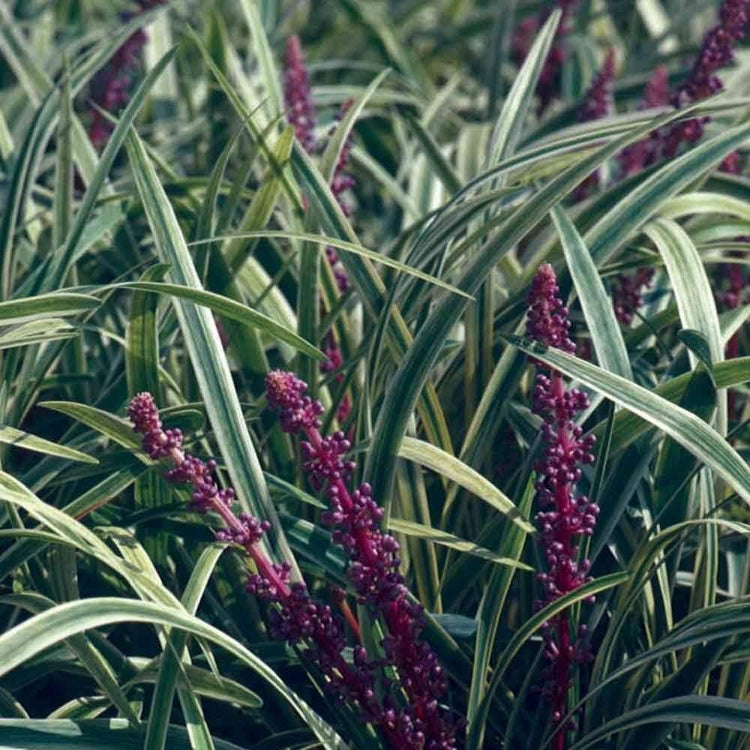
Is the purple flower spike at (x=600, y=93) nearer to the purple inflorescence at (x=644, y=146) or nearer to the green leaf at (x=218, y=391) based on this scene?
the purple inflorescence at (x=644, y=146)

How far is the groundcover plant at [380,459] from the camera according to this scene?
1595mm

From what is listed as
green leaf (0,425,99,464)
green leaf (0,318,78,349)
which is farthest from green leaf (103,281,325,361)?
green leaf (0,425,99,464)

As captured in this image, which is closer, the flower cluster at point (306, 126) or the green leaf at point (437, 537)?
the green leaf at point (437, 537)

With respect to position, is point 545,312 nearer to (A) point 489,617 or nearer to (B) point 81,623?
(A) point 489,617

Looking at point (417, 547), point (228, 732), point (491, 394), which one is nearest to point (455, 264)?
point (491, 394)

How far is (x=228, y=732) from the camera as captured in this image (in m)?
2.02

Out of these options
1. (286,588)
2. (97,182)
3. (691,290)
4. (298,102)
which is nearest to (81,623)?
(286,588)

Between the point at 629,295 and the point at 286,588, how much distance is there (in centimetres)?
94

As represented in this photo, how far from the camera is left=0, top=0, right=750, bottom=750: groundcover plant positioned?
159 centimetres

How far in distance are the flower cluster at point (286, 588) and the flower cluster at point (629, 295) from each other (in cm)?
86

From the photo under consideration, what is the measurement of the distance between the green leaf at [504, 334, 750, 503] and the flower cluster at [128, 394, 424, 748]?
309 mm

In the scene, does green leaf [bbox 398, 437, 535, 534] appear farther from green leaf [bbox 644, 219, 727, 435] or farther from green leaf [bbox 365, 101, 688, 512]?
green leaf [bbox 644, 219, 727, 435]

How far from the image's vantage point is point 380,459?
5.86ft

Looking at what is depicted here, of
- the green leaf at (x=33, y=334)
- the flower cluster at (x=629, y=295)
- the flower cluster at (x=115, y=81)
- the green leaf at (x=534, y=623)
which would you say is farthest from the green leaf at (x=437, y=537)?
the flower cluster at (x=115, y=81)
